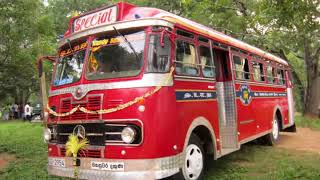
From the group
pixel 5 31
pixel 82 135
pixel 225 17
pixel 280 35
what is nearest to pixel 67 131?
pixel 82 135

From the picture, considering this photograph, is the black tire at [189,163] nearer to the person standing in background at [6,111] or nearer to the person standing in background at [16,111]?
the person standing in background at [6,111]

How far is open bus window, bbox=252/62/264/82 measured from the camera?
A: 1106cm

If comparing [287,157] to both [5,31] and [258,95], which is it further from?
[5,31]

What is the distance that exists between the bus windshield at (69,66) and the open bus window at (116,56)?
0.96ft

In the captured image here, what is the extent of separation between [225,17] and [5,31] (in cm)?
1184

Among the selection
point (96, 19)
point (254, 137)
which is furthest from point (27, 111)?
point (96, 19)

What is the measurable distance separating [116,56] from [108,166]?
1674 millimetres

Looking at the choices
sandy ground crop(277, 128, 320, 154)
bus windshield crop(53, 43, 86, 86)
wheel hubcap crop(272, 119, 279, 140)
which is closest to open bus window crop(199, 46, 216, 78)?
bus windshield crop(53, 43, 86, 86)

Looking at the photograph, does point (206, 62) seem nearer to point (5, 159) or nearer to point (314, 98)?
point (5, 159)

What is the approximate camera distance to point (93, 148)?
6559mm

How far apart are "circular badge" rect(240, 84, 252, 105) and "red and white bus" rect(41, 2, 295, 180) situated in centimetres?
133

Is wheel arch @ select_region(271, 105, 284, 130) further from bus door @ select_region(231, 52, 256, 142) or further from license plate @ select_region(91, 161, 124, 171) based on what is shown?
license plate @ select_region(91, 161, 124, 171)

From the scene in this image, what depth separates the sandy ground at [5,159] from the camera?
11.2 metres

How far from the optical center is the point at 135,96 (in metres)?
6.30
